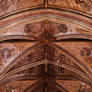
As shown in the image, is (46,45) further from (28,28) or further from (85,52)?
(85,52)

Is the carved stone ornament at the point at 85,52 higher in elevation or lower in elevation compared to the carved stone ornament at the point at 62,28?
lower

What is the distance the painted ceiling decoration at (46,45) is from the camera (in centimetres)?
1611

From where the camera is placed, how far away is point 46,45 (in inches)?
738

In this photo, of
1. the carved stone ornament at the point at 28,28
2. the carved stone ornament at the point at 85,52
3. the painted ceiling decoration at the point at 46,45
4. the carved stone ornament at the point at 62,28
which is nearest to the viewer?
the painted ceiling decoration at the point at 46,45

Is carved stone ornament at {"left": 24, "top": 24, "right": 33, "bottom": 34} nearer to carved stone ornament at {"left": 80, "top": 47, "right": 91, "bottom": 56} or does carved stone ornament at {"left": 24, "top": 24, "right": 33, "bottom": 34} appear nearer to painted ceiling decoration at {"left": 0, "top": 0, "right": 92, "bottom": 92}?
painted ceiling decoration at {"left": 0, "top": 0, "right": 92, "bottom": 92}

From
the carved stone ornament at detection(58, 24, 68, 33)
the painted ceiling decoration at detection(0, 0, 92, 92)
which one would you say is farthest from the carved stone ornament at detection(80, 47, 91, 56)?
the carved stone ornament at detection(58, 24, 68, 33)

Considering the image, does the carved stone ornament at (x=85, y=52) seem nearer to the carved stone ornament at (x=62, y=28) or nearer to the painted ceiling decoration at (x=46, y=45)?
the painted ceiling decoration at (x=46, y=45)

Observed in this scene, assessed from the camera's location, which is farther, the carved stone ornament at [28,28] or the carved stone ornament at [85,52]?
the carved stone ornament at [85,52]

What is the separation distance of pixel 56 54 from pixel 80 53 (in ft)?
5.23

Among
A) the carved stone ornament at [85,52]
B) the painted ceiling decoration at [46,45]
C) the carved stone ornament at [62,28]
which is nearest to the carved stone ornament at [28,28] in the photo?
the painted ceiling decoration at [46,45]

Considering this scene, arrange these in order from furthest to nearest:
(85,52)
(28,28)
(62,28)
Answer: (85,52) → (28,28) → (62,28)

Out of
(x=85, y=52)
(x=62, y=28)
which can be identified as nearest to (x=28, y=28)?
(x=62, y=28)

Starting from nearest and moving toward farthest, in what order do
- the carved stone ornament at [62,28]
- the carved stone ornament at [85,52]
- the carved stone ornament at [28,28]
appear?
the carved stone ornament at [62,28] < the carved stone ornament at [28,28] < the carved stone ornament at [85,52]

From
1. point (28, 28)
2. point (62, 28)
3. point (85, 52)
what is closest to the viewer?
point (62, 28)
